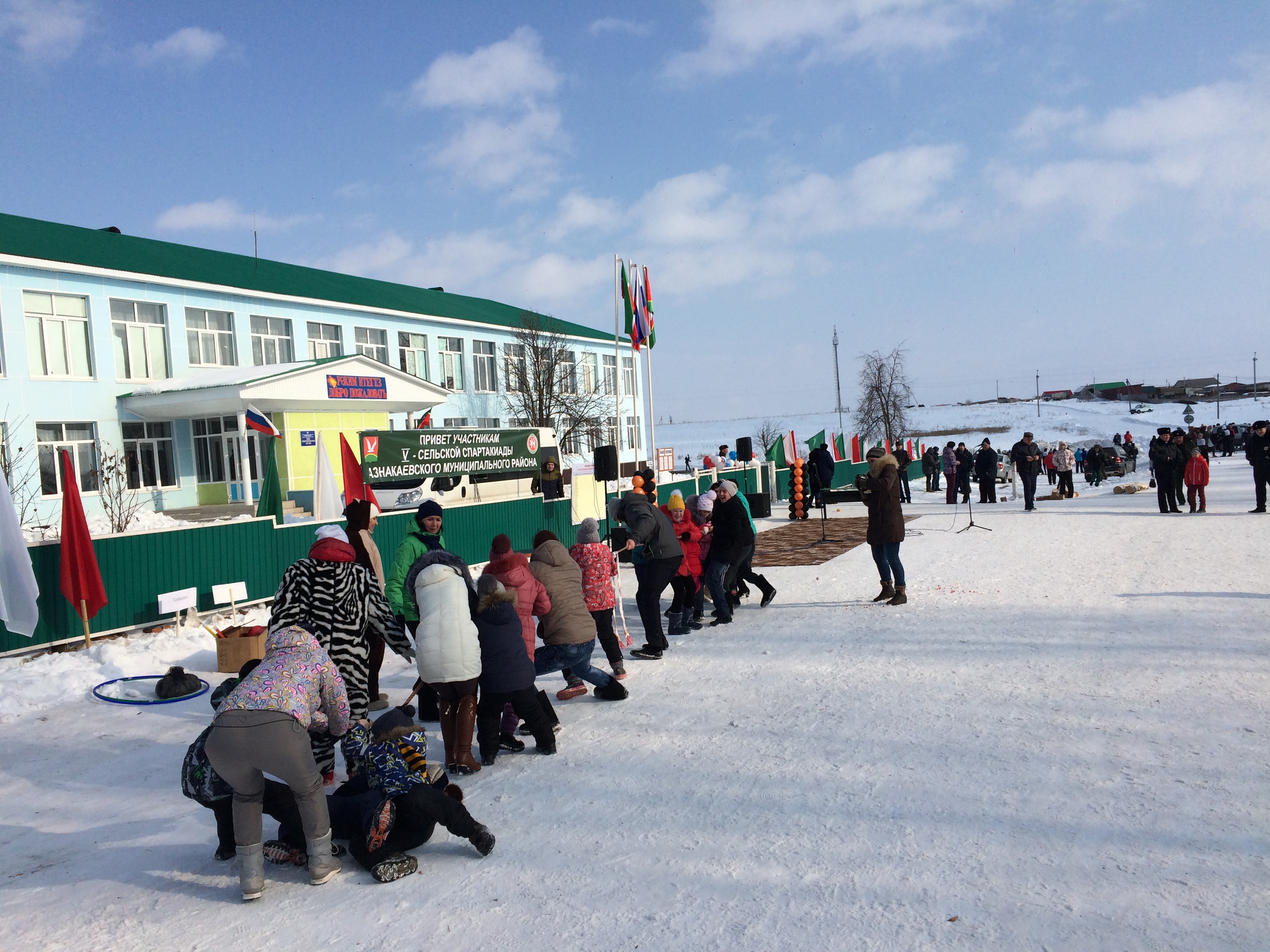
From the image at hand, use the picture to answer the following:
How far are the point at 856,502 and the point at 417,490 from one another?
14.8 meters

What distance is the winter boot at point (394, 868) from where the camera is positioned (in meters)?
3.90

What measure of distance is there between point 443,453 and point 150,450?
14.4 metres

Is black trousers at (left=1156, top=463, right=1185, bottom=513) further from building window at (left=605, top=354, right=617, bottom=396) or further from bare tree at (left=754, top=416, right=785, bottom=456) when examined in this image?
bare tree at (left=754, top=416, right=785, bottom=456)

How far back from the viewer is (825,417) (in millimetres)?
149875

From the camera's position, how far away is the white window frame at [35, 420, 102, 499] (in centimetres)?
2120

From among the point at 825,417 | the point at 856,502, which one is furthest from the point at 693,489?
the point at 825,417

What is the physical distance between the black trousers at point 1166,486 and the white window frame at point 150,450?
81.2ft

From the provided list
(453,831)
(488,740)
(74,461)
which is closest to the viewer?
(453,831)

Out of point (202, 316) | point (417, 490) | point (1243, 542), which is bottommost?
point (1243, 542)

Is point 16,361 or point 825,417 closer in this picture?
point 16,361

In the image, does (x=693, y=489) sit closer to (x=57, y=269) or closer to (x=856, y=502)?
(x=856, y=502)

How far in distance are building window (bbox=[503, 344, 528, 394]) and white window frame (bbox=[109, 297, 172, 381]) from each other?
51.6 feet

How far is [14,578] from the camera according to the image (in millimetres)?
7598

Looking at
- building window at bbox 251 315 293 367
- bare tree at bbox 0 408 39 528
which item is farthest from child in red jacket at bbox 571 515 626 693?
building window at bbox 251 315 293 367
